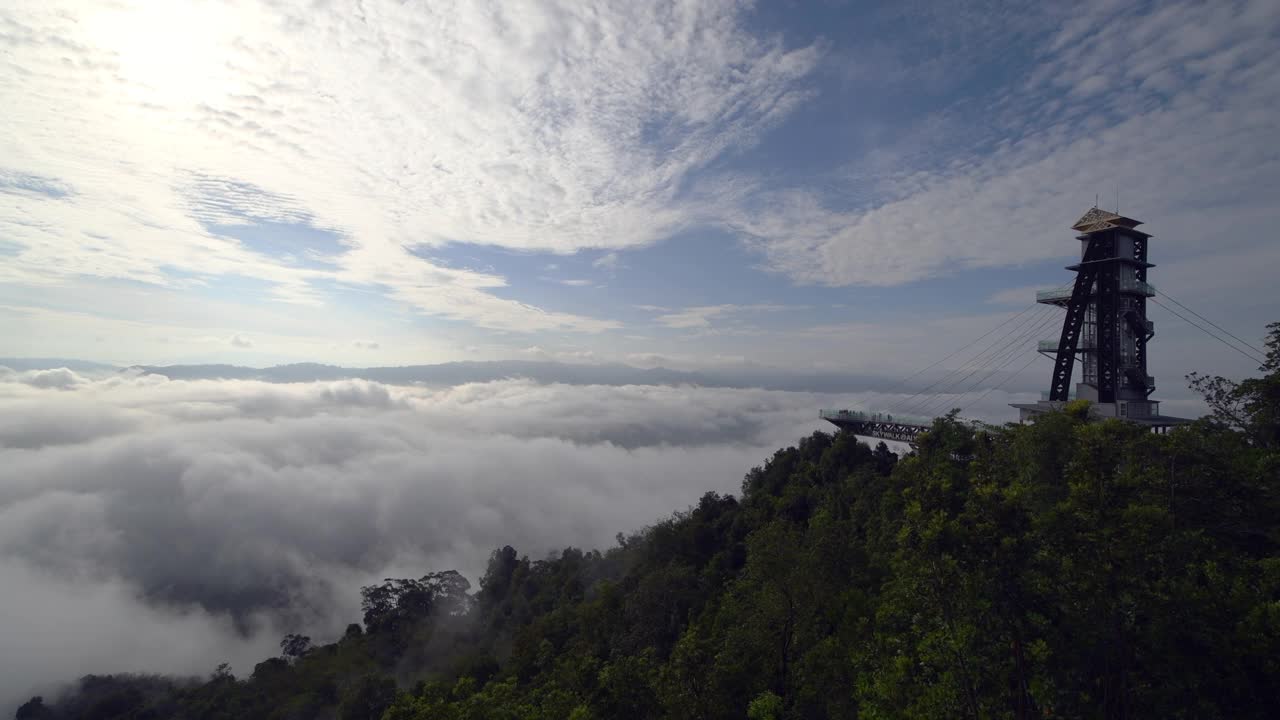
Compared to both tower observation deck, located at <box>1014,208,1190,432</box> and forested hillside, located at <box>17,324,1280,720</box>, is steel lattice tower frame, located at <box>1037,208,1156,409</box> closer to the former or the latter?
tower observation deck, located at <box>1014,208,1190,432</box>

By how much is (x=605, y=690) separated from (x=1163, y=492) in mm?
13511

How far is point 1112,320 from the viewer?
109 feet

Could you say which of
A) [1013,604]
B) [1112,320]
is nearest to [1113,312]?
[1112,320]

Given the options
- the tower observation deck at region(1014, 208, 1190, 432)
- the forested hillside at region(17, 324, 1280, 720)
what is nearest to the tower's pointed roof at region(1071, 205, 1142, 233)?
the tower observation deck at region(1014, 208, 1190, 432)

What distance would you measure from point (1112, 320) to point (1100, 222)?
6157 mm

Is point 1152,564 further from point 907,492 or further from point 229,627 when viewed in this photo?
point 229,627

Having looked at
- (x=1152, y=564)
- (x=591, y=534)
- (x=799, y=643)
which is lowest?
(x=591, y=534)

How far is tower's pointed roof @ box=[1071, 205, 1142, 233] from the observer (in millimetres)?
32688

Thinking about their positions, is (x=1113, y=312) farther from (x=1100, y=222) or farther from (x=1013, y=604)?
(x=1013, y=604)

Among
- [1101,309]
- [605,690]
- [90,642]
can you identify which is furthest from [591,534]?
[605,690]

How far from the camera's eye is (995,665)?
8.51 metres

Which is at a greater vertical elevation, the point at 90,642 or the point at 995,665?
the point at 995,665

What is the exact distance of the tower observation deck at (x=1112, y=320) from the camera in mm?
32781

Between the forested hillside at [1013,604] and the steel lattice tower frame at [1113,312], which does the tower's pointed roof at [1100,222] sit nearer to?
the steel lattice tower frame at [1113,312]
